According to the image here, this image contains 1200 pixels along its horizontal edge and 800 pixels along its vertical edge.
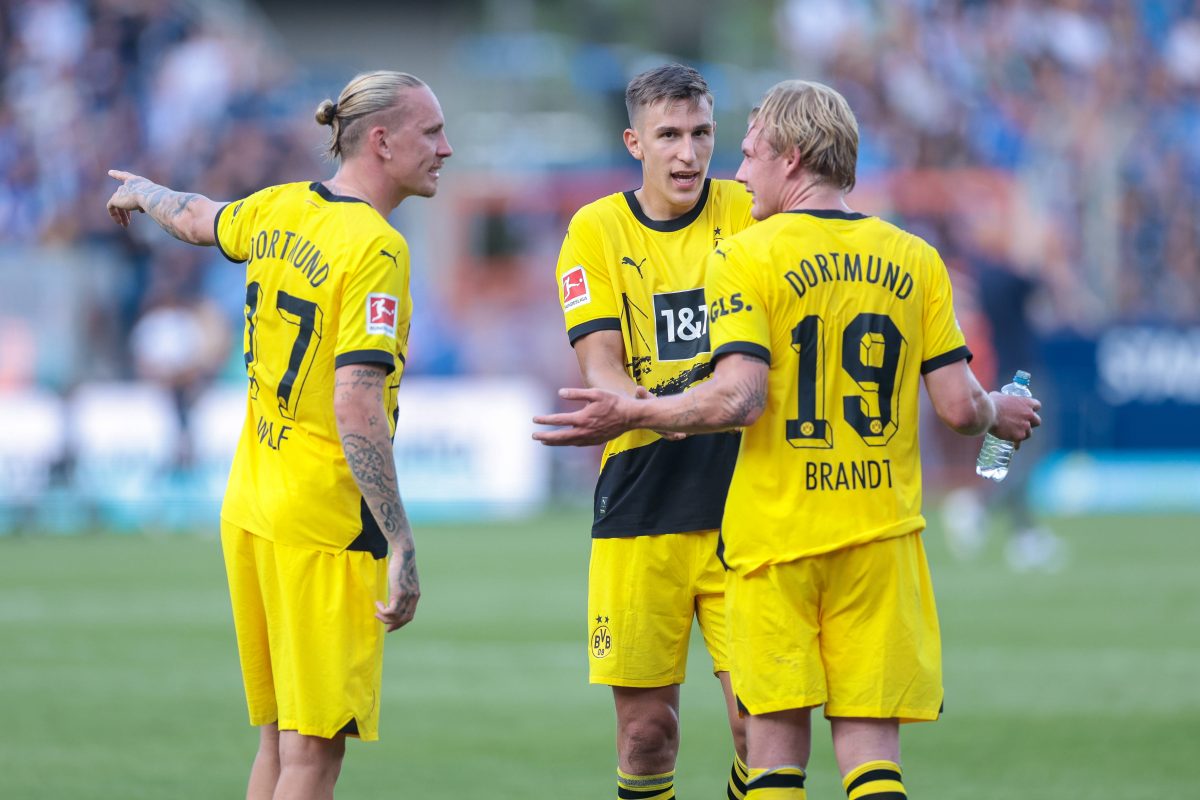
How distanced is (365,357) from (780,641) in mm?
1351

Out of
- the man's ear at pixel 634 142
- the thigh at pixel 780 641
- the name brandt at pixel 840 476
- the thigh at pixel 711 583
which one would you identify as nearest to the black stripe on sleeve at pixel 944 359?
the name brandt at pixel 840 476

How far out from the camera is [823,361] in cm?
430

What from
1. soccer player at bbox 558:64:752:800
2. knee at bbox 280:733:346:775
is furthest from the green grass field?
knee at bbox 280:733:346:775

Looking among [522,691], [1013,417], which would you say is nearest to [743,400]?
[1013,417]

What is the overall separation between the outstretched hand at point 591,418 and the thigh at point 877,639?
2.20ft

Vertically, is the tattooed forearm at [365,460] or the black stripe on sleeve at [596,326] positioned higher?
the black stripe on sleeve at [596,326]

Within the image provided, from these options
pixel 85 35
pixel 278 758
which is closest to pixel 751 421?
pixel 278 758

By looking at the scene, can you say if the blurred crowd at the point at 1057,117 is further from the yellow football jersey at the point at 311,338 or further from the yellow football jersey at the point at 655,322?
the yellow football jersey at the point at 311,338

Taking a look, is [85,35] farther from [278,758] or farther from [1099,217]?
[278,758]

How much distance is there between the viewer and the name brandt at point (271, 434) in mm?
4703

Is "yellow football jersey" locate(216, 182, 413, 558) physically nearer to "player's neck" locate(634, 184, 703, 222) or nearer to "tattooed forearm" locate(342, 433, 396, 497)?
"tattooed forearm" locate(342, 433, 396, 497)

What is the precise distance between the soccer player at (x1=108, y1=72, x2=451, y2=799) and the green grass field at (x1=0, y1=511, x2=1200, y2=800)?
2.26 m

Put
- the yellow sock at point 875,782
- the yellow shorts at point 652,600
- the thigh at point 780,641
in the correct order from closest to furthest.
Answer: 1. the yellow sock at point 875,782
2. the thigh at point 780,641
3. the yellow shorts at point 652,600

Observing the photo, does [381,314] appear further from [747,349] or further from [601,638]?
[601,638]
